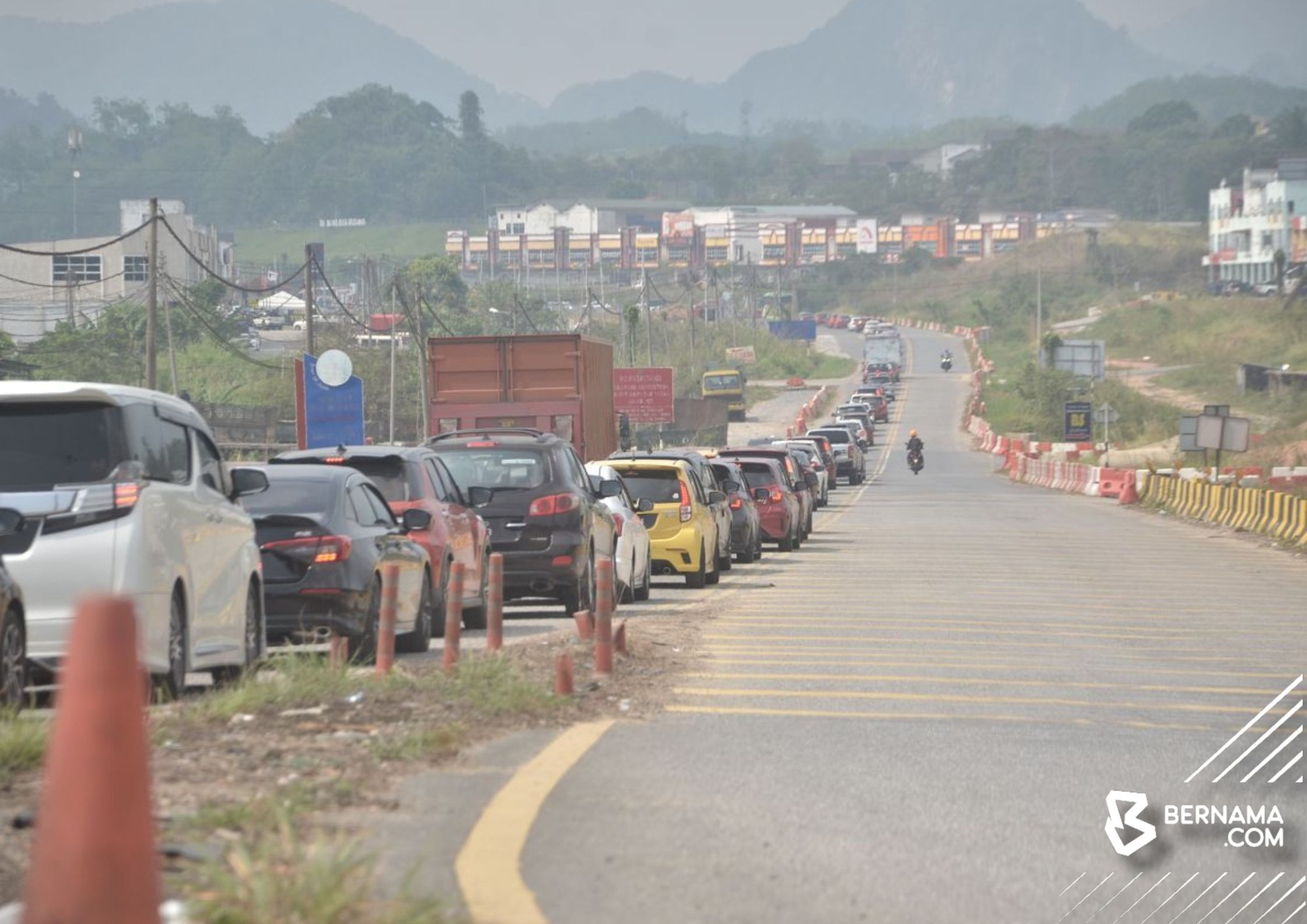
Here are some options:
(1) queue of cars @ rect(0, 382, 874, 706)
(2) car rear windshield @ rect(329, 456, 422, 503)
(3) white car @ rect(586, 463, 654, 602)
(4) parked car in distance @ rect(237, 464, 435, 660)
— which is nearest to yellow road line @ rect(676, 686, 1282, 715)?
(1) queue of cars @ rect(0, 382, 874, 706)

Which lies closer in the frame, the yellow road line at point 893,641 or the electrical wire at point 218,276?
the yellow road line at point 893,641

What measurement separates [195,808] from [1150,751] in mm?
4658

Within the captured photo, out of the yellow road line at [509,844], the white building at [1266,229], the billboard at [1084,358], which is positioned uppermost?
the white building at [1266,229]

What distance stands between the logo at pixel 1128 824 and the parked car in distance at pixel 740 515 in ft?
65.9

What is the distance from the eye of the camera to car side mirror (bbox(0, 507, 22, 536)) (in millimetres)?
10781

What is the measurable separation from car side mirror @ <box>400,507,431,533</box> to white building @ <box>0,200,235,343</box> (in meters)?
80.2

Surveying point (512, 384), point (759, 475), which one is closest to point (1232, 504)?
point (759, 475)

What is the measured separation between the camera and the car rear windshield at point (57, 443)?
1106 centimetres

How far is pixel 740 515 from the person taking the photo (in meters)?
29.4

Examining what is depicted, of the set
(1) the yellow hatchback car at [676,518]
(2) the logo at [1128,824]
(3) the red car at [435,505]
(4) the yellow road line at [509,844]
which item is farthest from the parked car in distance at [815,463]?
(2) the logo at [1128,824]

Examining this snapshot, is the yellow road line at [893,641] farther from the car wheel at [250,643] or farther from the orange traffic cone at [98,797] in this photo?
the orange traffic cone at [98,797]

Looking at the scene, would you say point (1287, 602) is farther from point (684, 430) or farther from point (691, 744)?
point (684, 430)

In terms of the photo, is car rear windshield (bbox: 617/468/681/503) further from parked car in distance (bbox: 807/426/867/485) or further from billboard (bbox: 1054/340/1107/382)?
billboard (bbox: 1054/340/1107/382)

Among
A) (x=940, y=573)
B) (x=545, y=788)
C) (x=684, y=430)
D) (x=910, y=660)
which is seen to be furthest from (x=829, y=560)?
(x=684, y=430)
